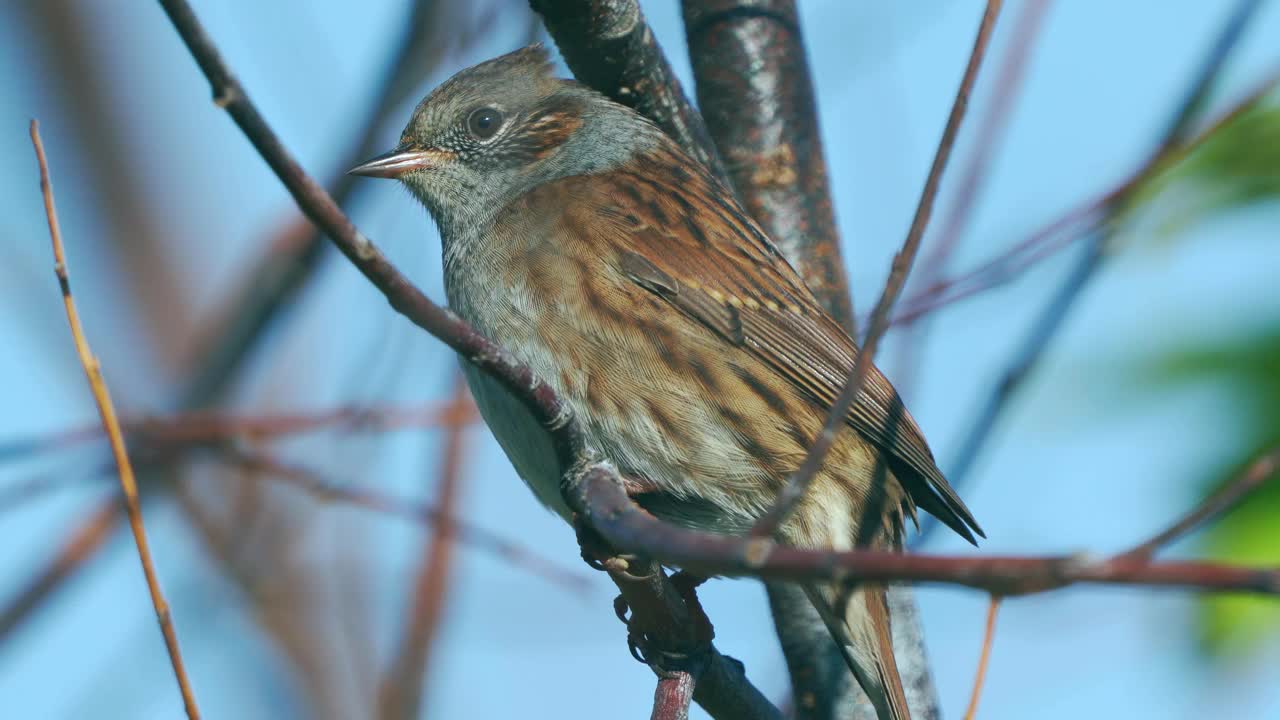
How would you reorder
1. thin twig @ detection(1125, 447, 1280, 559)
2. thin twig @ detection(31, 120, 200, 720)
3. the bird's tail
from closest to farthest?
thin twig @ detection(1125, 447, 1280, 559)
thin twig @ detection(31, 120, 200, 720)
the bird's tail

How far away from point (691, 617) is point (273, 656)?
170 inches

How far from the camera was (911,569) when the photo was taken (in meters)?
1.50

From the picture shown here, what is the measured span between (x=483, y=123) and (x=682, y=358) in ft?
5.24

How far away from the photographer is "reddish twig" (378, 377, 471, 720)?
4113mm

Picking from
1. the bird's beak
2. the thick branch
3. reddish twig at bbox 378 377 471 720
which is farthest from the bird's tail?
the bird's beak

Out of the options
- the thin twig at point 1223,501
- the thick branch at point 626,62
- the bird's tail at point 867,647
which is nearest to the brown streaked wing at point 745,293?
the thick branch at point 626,62

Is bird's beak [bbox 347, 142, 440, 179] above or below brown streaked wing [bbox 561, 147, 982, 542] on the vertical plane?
above

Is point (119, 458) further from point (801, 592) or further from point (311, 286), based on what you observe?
point (801, 592)

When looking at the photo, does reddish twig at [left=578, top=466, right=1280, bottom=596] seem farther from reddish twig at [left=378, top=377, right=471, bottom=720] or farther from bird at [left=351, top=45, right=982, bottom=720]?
reddish twig at [left=378, top=377, right=471, bottom=720]

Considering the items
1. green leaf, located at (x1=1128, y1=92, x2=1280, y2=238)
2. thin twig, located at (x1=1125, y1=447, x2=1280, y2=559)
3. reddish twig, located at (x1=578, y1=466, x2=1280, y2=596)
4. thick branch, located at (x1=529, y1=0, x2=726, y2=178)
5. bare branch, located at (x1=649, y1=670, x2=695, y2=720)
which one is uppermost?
thick branch, located at (x1=529, y1=0, x2=726, y2=178)

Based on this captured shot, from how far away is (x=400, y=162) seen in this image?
5.03 m

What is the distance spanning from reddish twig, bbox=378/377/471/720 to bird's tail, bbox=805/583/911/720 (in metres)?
1.21

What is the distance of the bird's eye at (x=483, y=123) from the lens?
5.23 m

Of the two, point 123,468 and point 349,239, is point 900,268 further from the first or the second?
point 123,468
